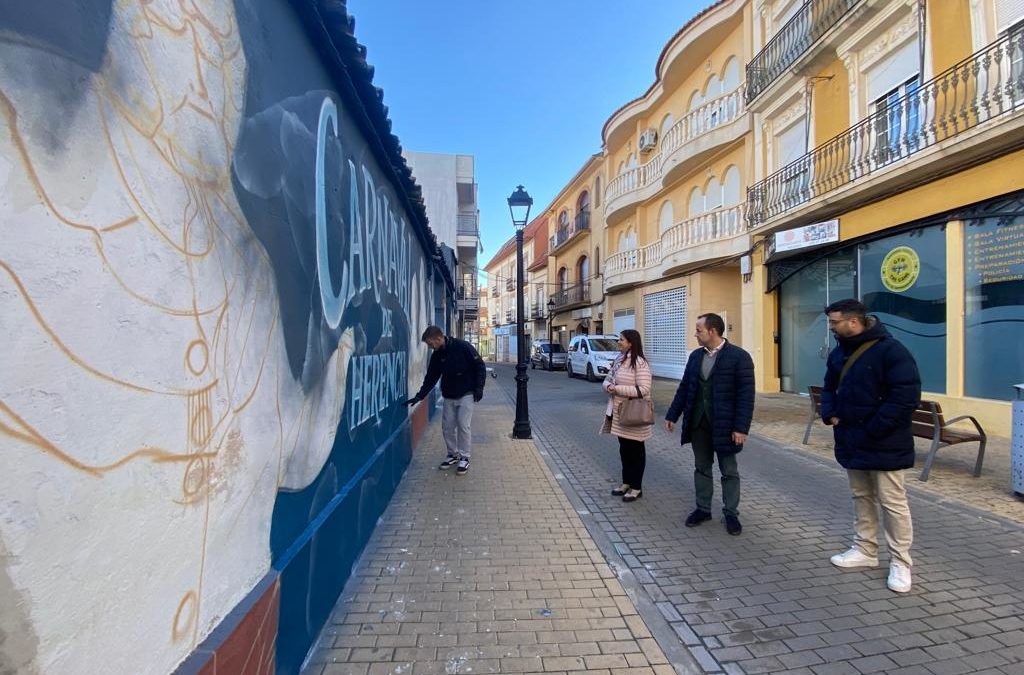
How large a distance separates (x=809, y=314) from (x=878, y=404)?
10978 mm

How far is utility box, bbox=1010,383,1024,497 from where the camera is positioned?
187 inches

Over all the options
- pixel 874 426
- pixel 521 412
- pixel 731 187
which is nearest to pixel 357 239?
pixel 874 426

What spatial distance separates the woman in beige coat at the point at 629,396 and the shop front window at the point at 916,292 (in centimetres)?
770

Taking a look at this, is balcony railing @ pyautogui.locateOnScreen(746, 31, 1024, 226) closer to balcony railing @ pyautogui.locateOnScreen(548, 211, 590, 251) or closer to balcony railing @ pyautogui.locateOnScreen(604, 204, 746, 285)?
balcony railing @ pyautogui.locateOnScreen(604, 204, 746, 285)

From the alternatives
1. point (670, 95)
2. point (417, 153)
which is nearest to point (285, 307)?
point (670, 95)

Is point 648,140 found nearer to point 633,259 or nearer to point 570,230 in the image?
point 633,259

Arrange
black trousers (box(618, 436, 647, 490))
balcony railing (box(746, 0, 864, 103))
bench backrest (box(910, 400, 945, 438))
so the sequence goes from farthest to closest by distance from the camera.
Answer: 1. balcony railing (box(746, 0, 864, 103))
2. bench backrest (box(910, 400, 945, 438))
3. black trousers (box(618, 436, 647, 490))

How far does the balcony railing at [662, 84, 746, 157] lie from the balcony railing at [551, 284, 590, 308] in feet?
41.0

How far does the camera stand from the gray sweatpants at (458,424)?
597 centimetres

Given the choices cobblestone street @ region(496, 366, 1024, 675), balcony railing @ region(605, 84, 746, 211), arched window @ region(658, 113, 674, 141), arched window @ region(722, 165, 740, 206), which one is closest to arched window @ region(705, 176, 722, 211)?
arched window @ region(722, 165, 740, 206)

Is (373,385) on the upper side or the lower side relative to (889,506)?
upper

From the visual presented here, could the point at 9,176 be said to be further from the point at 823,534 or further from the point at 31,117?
the point at 823,534

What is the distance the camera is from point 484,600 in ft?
10.2

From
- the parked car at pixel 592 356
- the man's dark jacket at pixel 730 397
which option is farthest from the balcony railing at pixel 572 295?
the man's dark jacket at pixel 730 397
